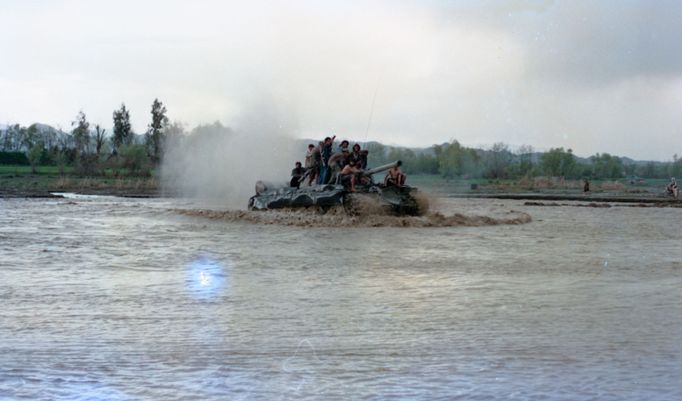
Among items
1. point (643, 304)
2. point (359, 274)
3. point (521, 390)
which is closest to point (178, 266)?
point (359, 274)

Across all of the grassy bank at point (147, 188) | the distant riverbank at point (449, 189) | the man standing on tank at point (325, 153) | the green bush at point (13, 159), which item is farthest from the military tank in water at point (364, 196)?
the green bush at point (13, 159)

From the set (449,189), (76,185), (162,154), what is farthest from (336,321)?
(162,154)

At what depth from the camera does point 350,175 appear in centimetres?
2631

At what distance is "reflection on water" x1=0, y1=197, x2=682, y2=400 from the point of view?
6.58m

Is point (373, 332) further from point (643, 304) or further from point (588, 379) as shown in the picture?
point (643, 304)

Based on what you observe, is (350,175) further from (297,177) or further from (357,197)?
(297,177)

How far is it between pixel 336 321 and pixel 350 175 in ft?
56.8

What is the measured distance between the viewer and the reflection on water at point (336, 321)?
6.58 m

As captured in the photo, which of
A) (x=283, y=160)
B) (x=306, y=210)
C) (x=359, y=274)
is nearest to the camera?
(x=359, y=274)

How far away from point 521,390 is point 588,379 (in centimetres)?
69

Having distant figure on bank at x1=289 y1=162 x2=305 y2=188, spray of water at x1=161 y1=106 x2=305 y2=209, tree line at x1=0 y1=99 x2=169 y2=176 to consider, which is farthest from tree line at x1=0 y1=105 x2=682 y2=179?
distant figure on bank at x1=289 y1=162 x2=305 y2=188

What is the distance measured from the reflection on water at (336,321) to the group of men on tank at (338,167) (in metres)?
7.70

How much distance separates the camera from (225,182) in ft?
149

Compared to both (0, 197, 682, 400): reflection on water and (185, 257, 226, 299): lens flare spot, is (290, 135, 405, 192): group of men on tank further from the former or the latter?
(185, 257, 226, 299): lens flare spot
